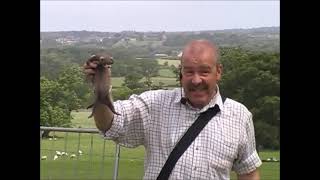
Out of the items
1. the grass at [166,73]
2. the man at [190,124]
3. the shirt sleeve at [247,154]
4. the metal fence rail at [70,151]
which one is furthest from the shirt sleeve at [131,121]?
the metal fence rail at [70,151]

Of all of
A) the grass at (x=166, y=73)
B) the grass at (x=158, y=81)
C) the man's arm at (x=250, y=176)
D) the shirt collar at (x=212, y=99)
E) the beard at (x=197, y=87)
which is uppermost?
the grass at (x=166, y=73)

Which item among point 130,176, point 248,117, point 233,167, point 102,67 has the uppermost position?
point 102,67

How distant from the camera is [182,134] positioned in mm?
1425

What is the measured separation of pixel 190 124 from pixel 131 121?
168 mm

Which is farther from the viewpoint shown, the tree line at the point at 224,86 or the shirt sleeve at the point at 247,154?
the tree line at the point at 224,86

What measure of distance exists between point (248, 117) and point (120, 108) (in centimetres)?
37

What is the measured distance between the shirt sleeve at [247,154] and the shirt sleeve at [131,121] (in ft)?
0.91

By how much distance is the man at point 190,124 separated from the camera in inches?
55.8

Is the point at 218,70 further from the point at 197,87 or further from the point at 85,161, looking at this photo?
the point at 85,161

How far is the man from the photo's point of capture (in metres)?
1.42

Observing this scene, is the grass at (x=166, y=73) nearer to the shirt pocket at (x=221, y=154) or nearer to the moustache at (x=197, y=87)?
the moustache at (x=197, y=87)

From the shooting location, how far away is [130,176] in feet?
9.18
